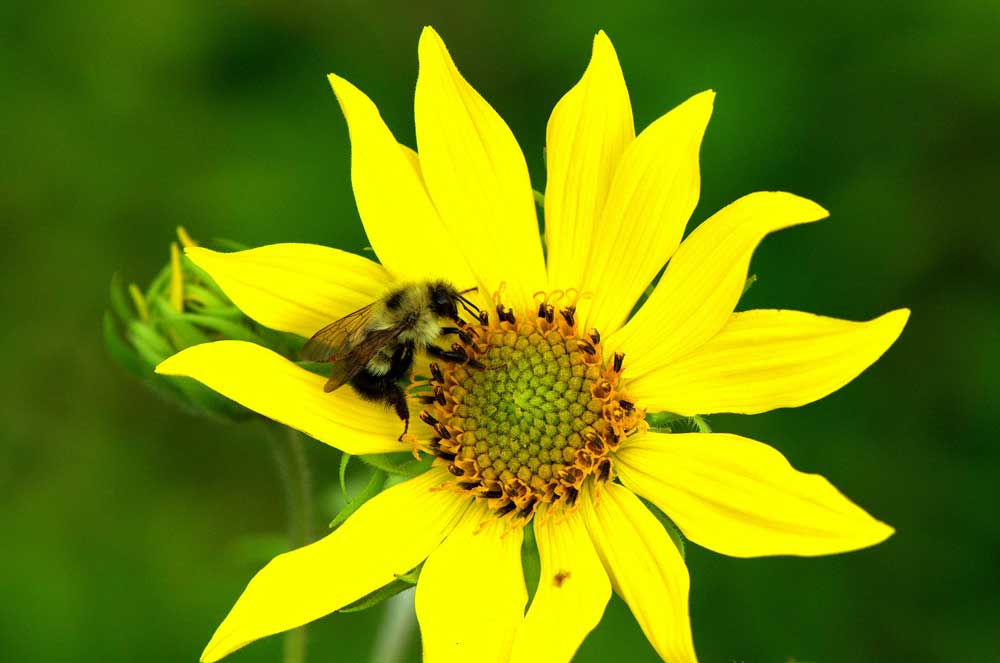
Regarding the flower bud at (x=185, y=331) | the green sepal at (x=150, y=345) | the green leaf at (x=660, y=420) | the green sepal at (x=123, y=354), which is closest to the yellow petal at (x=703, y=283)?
the green leaf at (x=660, y=420)

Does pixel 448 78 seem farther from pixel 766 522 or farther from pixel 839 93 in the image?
pixel 839 93

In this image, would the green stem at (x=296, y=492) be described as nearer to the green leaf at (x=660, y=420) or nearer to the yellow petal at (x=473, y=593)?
the yellow petal at (x=473, y=593)

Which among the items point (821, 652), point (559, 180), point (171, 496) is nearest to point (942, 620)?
point (821, 652)

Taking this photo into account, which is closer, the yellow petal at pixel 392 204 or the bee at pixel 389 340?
the bee at pixel 389 340

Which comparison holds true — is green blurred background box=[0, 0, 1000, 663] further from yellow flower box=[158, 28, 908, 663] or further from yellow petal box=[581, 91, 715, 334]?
yellow petal box=[581, 91, 715, 334]

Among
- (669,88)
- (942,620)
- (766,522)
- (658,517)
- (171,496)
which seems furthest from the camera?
(171,496)
